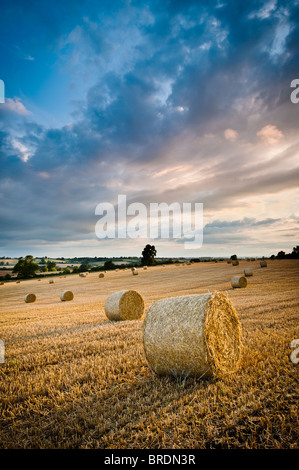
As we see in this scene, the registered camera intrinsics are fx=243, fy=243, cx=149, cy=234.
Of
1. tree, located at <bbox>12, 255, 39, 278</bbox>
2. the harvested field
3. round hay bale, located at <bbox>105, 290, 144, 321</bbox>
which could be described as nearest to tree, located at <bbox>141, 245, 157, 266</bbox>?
tree, located at <bbox>12, 255, 39, 278</bbox>

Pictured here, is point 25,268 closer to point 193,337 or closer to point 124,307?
point 124,307

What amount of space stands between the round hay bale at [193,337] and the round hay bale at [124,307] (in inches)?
242

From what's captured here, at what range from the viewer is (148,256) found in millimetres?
77938

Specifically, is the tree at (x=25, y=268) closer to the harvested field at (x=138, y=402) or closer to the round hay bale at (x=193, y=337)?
the harvested field at (x=138, y=402)

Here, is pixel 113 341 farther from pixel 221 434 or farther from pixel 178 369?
pixel 221 434

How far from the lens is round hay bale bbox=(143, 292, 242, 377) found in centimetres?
451

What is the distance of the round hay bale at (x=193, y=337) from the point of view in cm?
451

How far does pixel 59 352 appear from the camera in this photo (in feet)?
20.8

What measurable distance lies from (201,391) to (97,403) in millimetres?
1662

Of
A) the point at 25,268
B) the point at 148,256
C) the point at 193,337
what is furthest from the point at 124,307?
the point at 148,256

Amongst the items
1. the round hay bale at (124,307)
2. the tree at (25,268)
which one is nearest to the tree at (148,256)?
the tree at (25,268)

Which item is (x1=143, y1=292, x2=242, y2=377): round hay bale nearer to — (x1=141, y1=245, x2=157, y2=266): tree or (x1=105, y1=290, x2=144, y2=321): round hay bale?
(x1=105, y1=290, x2=144, y2=321): round hay bale

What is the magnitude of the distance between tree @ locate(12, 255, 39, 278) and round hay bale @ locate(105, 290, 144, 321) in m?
63.2

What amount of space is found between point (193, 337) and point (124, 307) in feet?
23.7
